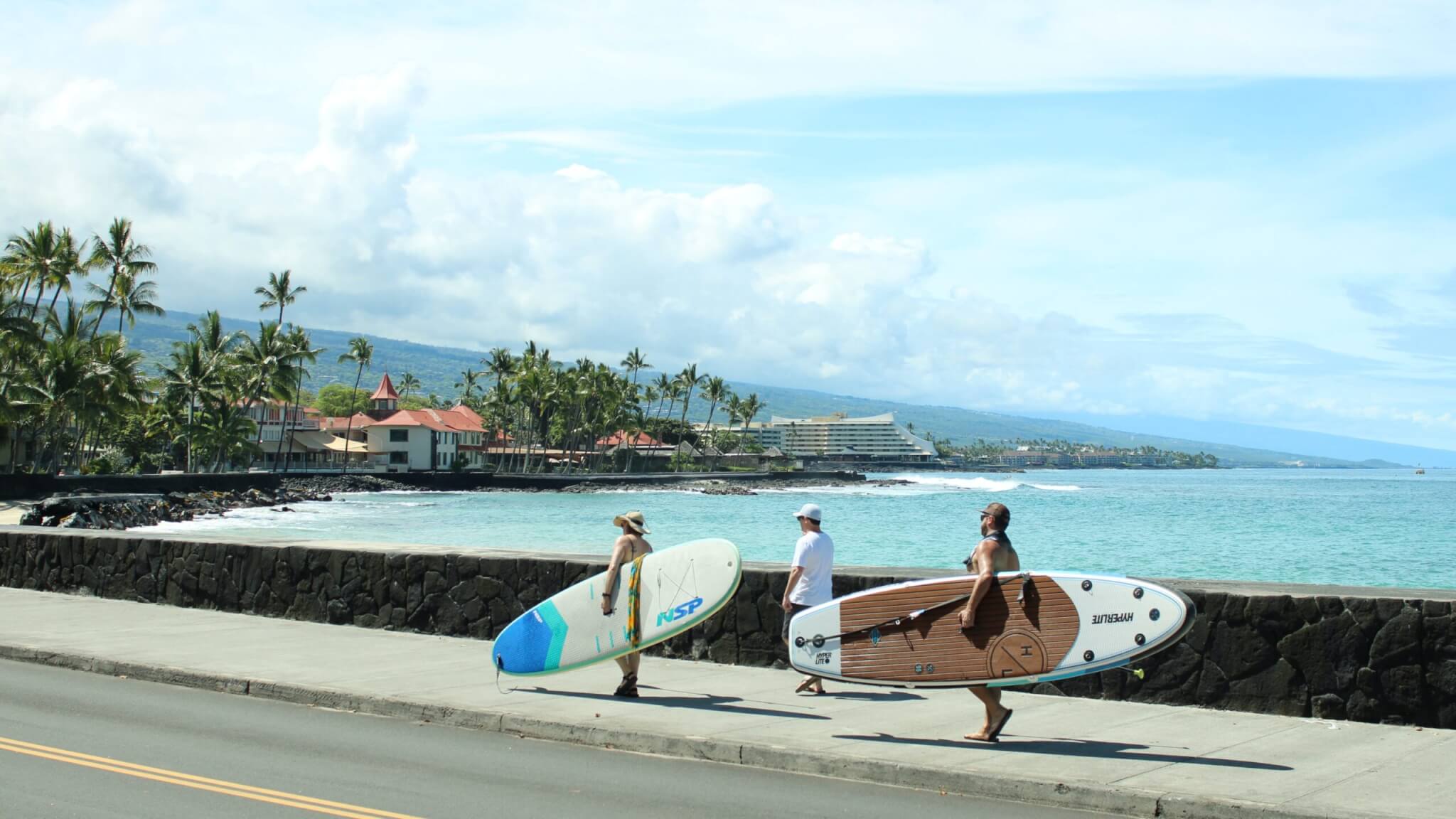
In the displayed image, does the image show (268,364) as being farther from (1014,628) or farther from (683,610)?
(1014,628)

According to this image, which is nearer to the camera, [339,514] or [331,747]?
[331,747]

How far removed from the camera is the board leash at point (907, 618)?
7.84 metres

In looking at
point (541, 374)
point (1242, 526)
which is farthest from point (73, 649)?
point (541, 374)

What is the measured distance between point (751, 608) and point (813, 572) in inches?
66.6

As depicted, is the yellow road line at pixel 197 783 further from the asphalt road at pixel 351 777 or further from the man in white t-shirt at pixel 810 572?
the man in white t-shirt at pixel 810 572

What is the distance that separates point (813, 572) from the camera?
989 centimetres

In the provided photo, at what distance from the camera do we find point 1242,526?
70938 millimetres

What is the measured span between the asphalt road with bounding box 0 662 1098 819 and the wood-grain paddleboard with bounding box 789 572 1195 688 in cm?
105

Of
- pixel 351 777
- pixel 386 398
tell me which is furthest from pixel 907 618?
pixel 386 398

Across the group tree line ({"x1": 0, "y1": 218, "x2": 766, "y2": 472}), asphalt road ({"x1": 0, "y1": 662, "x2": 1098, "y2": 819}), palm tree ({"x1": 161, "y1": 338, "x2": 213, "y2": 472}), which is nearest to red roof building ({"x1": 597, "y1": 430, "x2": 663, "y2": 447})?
tree line ({"x1": 0, "y1": 218, "x2": 766, "y2": 472})

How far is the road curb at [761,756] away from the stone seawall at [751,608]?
2.70 metres

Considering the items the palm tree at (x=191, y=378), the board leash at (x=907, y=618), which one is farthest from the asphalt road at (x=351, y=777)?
the palm tree at (x=191, y=378)

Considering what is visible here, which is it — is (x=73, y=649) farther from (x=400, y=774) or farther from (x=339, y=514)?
(x=339, y=514)

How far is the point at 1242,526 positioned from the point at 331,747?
7001 centimetres
